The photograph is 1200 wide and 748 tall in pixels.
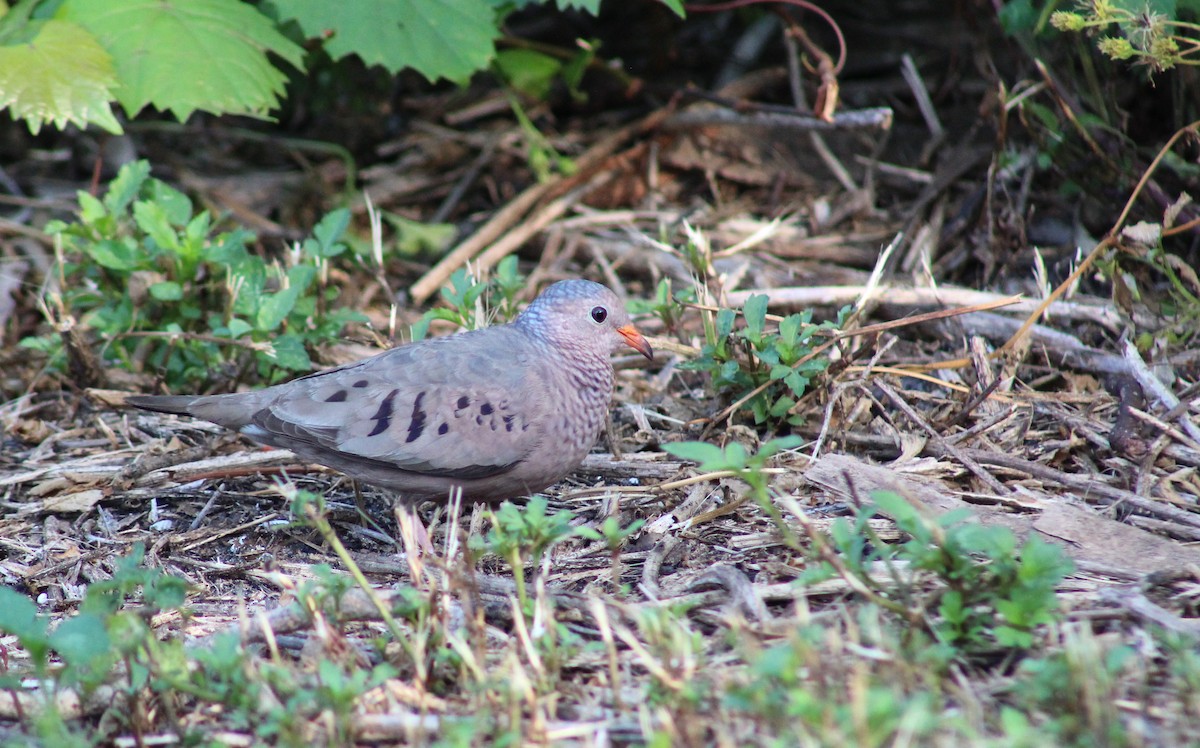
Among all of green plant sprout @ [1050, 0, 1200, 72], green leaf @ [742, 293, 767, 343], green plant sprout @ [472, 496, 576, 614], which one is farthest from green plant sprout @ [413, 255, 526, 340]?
green plant sprout @ [1050, 0, 1200, 72]

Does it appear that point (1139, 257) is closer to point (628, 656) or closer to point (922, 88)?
point (922, 88)

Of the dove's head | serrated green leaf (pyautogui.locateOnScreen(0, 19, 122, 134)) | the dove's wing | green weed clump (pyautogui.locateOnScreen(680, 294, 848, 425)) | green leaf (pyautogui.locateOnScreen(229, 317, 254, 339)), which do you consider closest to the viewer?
the dove's wing

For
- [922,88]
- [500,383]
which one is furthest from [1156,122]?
[500,383]

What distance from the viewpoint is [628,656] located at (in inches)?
111

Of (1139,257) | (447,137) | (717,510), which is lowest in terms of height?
(717,510)

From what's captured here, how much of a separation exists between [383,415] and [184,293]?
141cm

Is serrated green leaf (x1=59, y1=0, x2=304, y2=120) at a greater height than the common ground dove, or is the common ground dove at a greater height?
serrated green leaf (x1=59, y1=0, x2=304, y2=120)

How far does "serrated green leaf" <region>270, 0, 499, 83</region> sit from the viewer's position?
5160 millimetres

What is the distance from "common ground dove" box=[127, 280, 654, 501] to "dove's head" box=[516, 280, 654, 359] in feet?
0.05

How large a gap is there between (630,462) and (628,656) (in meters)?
1.42

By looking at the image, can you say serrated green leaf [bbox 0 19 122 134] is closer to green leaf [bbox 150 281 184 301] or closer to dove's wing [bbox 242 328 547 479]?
green leaf [bbox 150 281 184 301]

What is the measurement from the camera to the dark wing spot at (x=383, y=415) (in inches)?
151

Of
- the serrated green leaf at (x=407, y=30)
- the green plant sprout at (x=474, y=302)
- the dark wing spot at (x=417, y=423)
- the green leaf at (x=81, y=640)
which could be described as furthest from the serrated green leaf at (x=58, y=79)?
the green leaf at (x=81, y=640)

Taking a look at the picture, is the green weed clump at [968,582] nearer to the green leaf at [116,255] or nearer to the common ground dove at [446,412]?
the common ground dove at [446,412]
